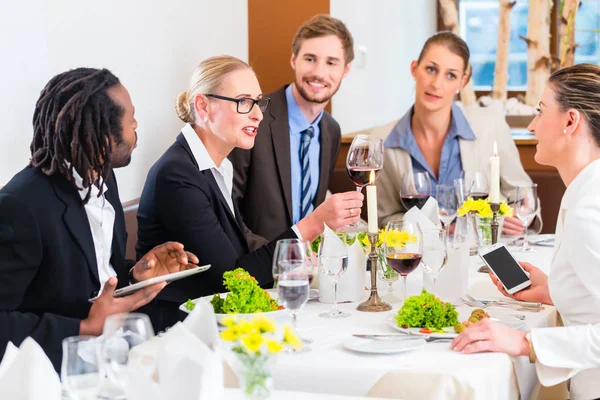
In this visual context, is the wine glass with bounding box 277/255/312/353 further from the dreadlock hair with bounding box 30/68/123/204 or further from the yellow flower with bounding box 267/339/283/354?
the dreadlock hair with bounding box 30/68/123/204

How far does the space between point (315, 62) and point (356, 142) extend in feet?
5.01

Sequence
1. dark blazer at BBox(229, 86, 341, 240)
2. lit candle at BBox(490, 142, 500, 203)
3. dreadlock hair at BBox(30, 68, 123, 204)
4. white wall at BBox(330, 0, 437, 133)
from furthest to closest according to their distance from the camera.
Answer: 1. white wall at BBox(330, 0, 437, 133)
2. dark blazer at BBox(229, 86, 341, 240)
3. lit candle at BBox(490, 142, 500, 203)
4. dreadlock hair at BBox(30, 68, 123, 204)

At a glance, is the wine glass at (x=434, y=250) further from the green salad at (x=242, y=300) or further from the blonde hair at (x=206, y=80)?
the blonde hair at (x=206, y=80)

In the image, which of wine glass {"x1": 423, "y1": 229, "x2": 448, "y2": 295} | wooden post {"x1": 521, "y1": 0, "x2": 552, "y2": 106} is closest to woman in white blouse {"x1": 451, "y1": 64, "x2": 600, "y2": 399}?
wine glass {"x1": 423, "y1": 229, "x2": 448, "y2": 295}

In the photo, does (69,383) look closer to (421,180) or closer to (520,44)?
(421,180)

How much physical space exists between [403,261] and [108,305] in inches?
27.4

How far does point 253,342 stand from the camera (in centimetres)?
116

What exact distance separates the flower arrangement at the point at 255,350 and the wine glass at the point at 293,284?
0.41 meters

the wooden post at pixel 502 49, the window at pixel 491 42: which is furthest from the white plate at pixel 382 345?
the window at pixel 491 42

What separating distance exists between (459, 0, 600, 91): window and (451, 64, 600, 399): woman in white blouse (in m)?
4.50

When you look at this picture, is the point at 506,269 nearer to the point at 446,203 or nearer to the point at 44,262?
the point at 446,203

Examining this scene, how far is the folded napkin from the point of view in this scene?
3.93 ft

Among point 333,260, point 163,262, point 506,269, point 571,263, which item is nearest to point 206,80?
point 163,262

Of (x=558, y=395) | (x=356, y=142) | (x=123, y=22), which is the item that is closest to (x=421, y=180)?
(x=356, y=142)
